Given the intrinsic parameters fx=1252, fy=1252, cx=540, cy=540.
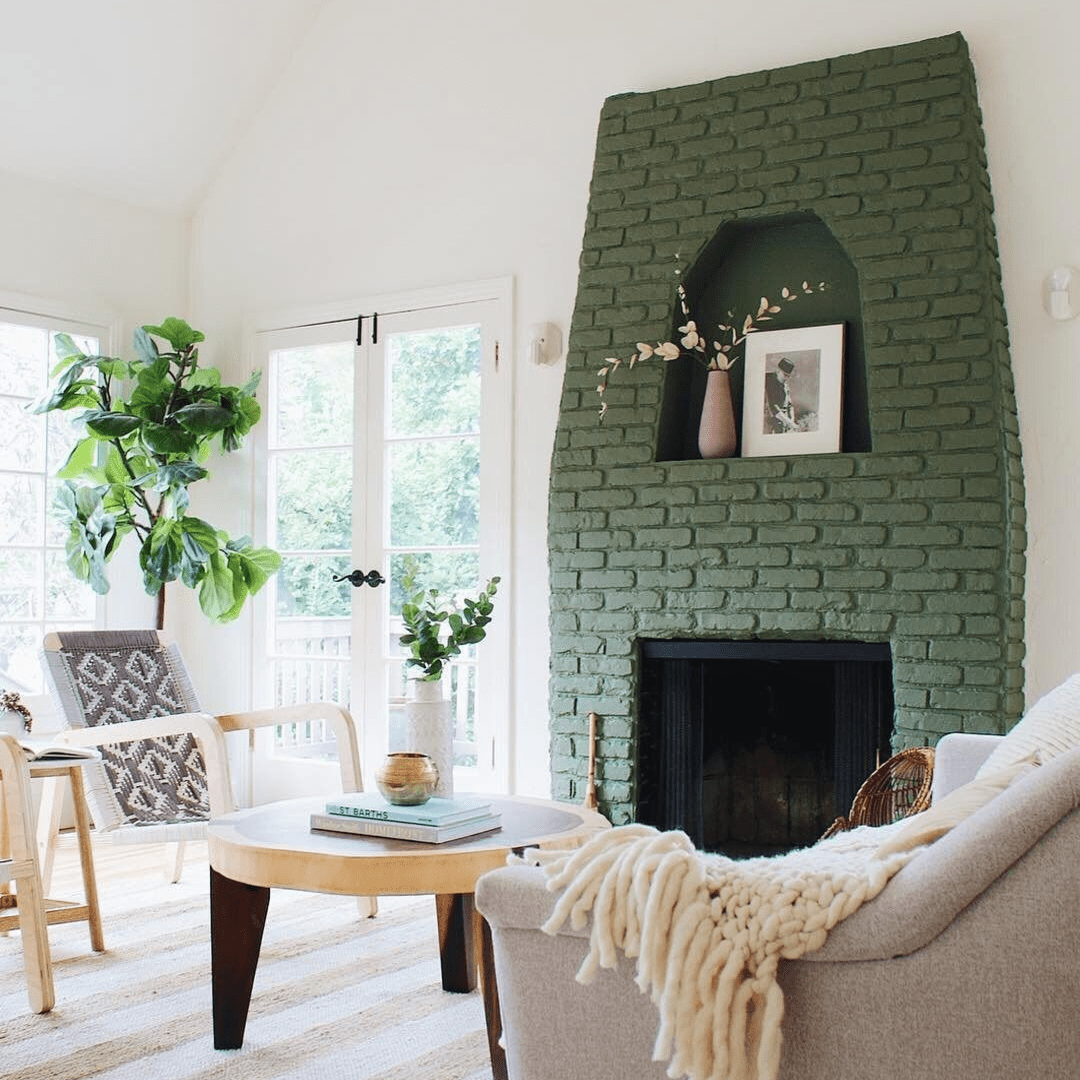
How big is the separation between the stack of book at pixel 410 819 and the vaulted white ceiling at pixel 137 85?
11.4 ft

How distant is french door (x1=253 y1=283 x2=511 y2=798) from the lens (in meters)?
4.67

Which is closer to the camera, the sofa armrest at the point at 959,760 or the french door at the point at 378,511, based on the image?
the sofa armrest at the point at 959,760

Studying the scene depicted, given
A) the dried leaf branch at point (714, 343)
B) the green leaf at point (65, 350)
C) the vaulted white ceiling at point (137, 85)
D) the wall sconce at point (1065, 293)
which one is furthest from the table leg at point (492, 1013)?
the vaulted white ceiling at point (137, 85)

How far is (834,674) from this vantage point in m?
3.99

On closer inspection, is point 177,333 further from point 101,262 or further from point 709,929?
point 709,929

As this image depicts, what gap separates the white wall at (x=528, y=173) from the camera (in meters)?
3.69

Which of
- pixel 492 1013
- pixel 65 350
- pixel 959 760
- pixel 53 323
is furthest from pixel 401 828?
pixel 53 323

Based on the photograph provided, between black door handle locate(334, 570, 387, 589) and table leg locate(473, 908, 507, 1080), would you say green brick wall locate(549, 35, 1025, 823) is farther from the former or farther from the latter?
table leg locate(473, 908, 507, 1080)

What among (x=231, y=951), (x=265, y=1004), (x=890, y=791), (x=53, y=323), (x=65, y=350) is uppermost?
(x=53, y=323)

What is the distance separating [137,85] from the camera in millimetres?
5023

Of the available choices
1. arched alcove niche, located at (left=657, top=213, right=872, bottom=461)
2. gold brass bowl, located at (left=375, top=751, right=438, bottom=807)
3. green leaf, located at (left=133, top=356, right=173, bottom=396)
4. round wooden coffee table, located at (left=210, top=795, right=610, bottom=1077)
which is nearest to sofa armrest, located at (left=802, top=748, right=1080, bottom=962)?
round wooden coffee table, located at (left=210, top=795, right=610, bottom=1077)

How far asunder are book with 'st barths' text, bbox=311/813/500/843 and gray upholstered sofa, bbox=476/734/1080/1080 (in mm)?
1175

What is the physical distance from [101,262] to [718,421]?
9.34ft

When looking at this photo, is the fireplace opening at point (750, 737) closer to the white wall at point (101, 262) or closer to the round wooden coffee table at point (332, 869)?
the round wooden coffee table at point (332, 869)
